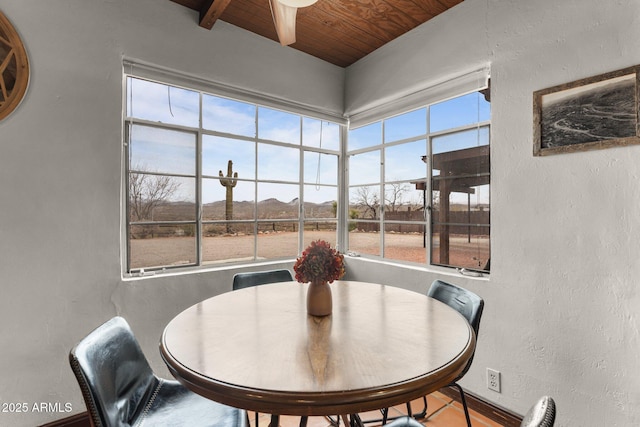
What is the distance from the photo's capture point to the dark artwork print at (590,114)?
4.87 ft

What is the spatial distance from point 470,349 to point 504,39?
1.99 meters

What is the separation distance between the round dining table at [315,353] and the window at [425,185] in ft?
3.34

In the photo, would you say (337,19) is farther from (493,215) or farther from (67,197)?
(67,197)

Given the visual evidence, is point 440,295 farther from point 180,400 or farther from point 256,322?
point 180,400

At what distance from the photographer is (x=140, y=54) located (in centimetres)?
206

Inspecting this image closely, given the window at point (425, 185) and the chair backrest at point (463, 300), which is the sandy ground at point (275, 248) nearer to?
the window at point (425, 185)

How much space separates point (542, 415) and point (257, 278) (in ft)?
5.77

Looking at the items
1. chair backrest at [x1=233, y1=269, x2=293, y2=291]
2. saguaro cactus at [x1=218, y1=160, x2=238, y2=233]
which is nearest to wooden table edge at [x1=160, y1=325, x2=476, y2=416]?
chair backrest at [x1=233, y1=269, x2=293, y2=291]

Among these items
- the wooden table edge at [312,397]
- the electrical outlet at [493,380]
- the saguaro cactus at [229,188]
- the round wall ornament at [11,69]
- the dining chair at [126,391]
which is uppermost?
the round wall ornament at [11,69]

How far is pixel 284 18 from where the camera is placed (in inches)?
60.9

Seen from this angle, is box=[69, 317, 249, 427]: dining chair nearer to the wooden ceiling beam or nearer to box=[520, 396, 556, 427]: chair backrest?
box=[520, 396, 556, 427]: chair backrest

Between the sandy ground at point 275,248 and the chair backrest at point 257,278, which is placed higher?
the sandy ground at point 275,248

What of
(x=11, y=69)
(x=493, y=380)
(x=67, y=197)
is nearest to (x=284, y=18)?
(x=11, y=69)

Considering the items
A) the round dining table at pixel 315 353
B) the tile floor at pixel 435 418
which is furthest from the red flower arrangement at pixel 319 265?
the tile floor at pixel 435 418
